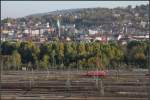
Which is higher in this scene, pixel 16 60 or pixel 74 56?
pixel 74 56

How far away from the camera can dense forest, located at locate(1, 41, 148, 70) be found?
1669 centimetres

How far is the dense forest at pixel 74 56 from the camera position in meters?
16.7

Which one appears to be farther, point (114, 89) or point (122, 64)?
point (122, 64)

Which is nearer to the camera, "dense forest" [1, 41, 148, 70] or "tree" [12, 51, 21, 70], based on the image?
"dense forest" [1, 41, 148, 70]

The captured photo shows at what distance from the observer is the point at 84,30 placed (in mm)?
24188

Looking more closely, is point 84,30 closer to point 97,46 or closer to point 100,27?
point 100,27

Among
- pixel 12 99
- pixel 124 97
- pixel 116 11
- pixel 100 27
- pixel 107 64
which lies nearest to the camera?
pixel 12 99

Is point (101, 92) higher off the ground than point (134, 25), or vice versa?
point (134, 25)

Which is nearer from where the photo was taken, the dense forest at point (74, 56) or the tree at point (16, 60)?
the dense forest at point (74, 56)

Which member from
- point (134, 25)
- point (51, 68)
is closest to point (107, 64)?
point (51, 68)

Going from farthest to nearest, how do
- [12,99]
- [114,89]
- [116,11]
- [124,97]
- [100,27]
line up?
[116,11]
[100,27]
[114,89]
[124,97]
[12,99]

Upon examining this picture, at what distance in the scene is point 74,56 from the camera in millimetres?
17422

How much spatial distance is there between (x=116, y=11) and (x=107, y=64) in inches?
467

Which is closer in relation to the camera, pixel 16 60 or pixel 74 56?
pixel 16 60
